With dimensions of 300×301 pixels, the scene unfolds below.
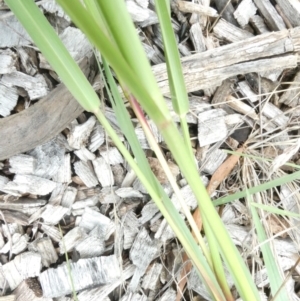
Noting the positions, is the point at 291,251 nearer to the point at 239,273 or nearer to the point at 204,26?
the point at 239,273

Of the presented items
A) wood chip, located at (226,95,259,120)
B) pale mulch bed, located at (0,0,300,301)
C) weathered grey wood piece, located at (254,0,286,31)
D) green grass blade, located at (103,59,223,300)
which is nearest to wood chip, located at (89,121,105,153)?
pale mulch bed, located at (0,0,300,301)

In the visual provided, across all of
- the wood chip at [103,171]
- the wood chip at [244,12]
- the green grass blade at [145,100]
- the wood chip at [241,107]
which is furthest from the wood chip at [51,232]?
the wood chip at [244,12]

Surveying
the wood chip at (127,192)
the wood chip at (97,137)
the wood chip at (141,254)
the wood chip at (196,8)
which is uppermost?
the wood chip at (196,8)

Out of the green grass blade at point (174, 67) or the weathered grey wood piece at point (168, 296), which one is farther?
the weathered grey wood piece at point (168, 296)

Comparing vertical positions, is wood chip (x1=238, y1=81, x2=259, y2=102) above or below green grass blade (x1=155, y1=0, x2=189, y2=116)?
below

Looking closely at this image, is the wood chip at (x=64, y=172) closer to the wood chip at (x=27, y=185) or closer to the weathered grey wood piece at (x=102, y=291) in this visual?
the wood chip at (x=27, y=185)

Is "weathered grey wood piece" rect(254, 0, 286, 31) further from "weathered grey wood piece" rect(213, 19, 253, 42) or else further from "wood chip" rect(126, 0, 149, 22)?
"wood chip" rect(126, 0, 149, 22)
